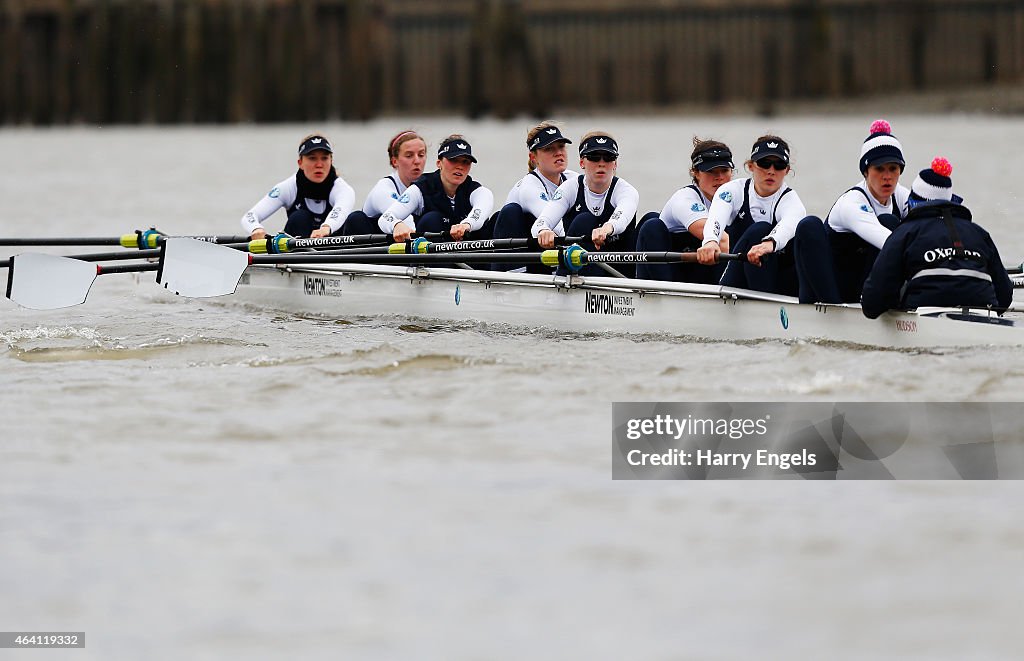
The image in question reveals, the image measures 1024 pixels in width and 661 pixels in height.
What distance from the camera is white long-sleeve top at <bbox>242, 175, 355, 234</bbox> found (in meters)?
14.5

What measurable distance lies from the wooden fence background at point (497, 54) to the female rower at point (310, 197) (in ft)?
88.8

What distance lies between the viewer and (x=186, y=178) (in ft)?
113

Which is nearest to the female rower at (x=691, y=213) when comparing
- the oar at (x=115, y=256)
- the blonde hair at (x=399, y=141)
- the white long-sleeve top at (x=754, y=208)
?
the white long-sleeve top at (x=754, y=208)

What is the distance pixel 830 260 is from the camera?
1016cm

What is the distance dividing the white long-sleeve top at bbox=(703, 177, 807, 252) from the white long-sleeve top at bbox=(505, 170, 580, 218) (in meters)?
1.86

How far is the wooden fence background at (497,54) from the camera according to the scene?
137 ft

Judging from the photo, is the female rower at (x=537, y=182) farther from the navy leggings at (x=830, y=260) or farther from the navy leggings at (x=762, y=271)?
the navy leggings at (x=830, y=260)

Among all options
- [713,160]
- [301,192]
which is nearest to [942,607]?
[713,160]

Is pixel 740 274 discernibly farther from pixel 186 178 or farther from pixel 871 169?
pixel 186 178

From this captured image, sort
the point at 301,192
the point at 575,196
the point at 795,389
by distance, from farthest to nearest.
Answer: the point at 301,192 → the point at 575,196 → the point at 795,389

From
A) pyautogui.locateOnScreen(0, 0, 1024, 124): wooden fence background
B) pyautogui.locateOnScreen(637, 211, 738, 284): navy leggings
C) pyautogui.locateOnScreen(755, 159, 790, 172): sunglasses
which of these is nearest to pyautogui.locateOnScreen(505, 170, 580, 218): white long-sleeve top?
pyautogui.locateOnScreen(637, 211, 738, 284): navy leggings

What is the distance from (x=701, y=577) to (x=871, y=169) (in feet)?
15.5

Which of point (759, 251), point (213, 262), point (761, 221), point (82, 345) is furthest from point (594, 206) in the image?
point (82, 345)

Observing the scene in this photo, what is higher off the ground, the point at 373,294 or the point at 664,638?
the point at 373,294
